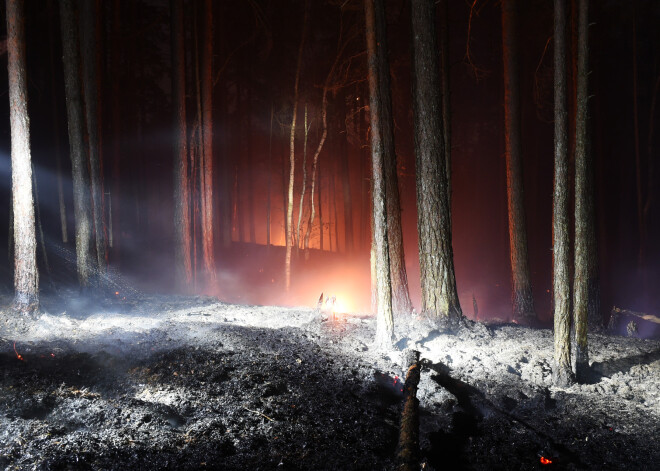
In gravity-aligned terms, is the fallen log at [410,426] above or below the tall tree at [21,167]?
below

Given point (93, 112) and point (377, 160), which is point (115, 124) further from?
point (377, 160)

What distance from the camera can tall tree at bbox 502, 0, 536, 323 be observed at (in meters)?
12.0

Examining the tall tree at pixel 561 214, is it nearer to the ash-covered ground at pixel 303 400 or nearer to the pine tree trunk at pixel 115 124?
the ash-covered ground at pixel 303 400

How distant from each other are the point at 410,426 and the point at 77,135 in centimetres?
1129

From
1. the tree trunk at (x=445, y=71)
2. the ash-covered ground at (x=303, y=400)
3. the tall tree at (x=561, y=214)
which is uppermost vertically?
the tree trunk at (x=445, y=71)

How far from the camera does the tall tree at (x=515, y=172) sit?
12.0 meters

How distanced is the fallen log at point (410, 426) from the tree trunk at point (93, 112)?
9833 millimetres

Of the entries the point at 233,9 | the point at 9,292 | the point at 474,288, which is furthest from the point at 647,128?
the point at 9,292

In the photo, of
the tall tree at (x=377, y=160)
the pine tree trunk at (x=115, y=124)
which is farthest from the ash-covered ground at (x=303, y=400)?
the pine tree trunk at (x=115, y=124)

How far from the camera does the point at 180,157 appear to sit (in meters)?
15.5

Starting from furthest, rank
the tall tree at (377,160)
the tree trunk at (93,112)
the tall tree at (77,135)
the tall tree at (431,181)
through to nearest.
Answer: the tree trunk at (93,112)
the tall tree at (77,135)
the tall tree at (431,181)
the tall tree at (377,160)

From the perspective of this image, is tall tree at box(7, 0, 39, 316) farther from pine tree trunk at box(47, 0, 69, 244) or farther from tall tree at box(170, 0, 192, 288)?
pine tree trunk at box(47, 0, 69, 244)

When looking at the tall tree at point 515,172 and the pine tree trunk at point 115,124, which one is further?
the pine tree trunk at point 115,124

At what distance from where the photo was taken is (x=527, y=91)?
21.5 m
